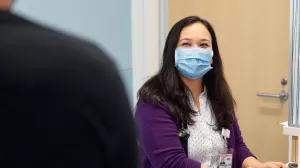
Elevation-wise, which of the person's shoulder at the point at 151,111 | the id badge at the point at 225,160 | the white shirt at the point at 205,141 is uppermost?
the person's shoulder at the point at 151,111

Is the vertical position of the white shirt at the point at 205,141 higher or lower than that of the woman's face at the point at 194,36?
lower

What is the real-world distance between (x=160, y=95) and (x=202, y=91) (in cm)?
23

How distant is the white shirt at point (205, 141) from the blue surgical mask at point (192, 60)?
15cm

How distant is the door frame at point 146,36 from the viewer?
2.44 m

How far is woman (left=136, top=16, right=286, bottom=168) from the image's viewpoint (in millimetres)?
1424

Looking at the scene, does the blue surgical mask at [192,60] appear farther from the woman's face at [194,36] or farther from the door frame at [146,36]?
the door frame at [146,36]

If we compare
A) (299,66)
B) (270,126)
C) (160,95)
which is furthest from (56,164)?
(270,126)

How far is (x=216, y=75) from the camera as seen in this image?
5.53 feet

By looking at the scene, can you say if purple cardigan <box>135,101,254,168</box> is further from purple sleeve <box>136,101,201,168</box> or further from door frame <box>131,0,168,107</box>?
door frame <box>131,0,168,107</box>

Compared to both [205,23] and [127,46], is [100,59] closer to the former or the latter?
[205,23]

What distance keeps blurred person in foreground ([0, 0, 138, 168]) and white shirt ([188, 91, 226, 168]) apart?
1.07m

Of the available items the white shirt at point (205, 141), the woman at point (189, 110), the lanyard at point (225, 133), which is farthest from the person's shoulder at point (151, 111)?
the lanyard at point (225, 133)

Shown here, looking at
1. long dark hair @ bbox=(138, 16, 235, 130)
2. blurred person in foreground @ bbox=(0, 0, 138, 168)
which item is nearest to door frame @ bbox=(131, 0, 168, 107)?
long dark hair @ bbox=(138, 16, 235, 130)

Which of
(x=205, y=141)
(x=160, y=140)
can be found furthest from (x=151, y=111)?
(x=205, y=141)
